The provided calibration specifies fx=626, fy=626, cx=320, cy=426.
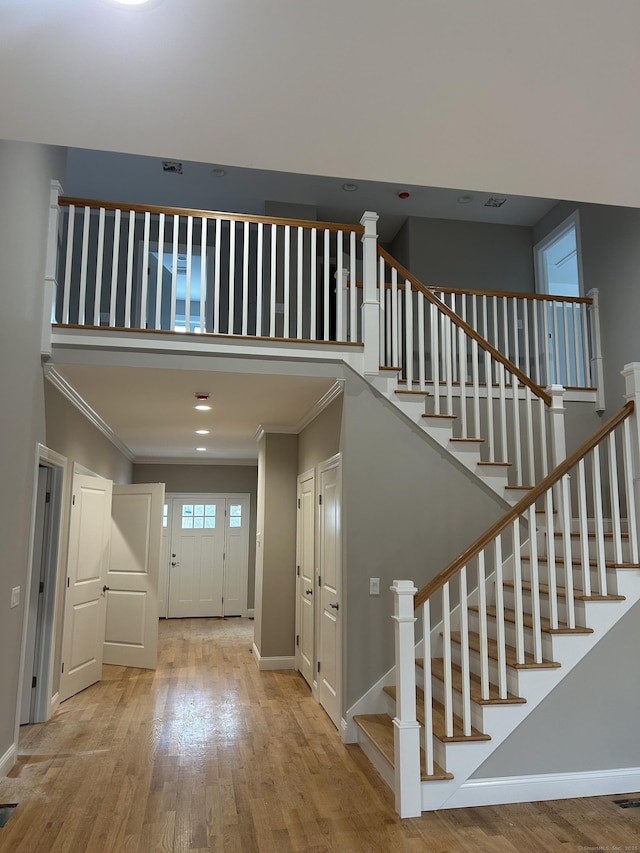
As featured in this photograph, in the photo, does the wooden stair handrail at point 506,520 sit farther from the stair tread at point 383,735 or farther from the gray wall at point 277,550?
the gray wall at point 277,550

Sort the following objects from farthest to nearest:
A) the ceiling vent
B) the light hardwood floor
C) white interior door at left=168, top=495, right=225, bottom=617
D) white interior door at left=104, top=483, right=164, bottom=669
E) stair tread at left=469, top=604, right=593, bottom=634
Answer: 1. white interior door at left=168, top=495, right=225, bottom=617
2. white interior door at left=104, top=483, right=164, bottom=669
3. the ceiling vent
4. stair tread at left=469, top=604, right=593, bottom=634
5. the light hardwood floor

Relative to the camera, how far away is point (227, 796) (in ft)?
11.5

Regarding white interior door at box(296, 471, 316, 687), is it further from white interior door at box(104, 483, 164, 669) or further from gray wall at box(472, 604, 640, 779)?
gray wall at box(472, 604, 640, 779)

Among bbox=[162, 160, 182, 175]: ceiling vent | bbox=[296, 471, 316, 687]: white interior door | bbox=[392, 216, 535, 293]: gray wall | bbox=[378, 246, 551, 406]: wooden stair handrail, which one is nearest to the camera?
bbox=[378, 246, 551, 406]: wooden stair handrail

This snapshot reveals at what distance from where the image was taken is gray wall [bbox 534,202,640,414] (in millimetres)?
5414

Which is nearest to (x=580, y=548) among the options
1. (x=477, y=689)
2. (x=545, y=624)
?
(x=545, y=624)

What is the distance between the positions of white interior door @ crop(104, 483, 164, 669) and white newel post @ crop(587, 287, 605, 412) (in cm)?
456

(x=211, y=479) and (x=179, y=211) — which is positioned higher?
(x=179, y=211)

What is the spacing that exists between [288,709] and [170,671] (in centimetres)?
190

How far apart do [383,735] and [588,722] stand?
123 centimetres

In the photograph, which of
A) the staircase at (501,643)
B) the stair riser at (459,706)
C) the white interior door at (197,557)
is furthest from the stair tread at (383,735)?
the white interior door at (197,557)

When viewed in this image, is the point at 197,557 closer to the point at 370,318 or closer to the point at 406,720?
the point at 370,318

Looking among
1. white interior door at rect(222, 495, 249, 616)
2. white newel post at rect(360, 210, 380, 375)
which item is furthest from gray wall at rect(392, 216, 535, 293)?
white interior door at rect(222, 495, 249, 616)

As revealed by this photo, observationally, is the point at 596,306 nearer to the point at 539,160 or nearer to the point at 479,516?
the point at 479,516
